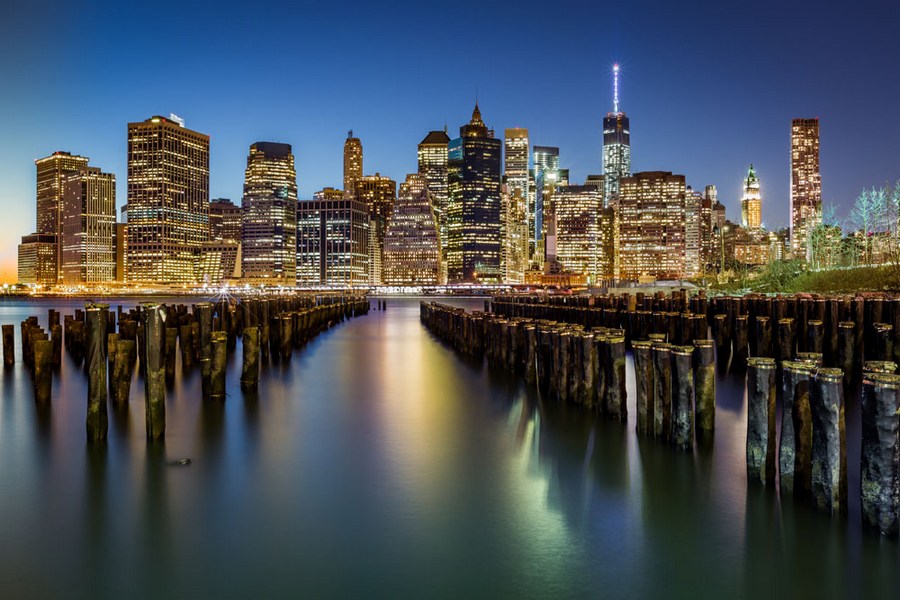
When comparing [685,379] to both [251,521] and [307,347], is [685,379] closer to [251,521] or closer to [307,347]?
[251,521]

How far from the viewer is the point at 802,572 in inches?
195

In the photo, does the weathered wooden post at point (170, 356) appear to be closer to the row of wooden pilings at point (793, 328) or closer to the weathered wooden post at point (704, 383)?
the weathered wooden post at point (704, 383)

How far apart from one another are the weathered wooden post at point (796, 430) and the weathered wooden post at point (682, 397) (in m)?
1.46

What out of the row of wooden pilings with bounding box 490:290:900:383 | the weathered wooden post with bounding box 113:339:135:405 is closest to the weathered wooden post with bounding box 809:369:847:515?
the row of wooden pilings with bounding box 490:290:900:383

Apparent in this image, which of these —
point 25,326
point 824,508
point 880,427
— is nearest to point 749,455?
point 824,508

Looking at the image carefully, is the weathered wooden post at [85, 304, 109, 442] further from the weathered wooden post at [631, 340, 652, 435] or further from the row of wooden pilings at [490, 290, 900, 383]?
the row of wooden pilings at [490, 290, 900, 383]

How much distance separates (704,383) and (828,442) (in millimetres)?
2564

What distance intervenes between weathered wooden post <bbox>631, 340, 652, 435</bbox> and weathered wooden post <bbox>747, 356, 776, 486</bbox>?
160 centimetres

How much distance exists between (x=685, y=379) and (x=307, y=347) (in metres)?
19.2

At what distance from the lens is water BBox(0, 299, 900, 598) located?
4.95m

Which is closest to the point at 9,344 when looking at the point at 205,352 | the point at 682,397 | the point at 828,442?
the point at 205,352

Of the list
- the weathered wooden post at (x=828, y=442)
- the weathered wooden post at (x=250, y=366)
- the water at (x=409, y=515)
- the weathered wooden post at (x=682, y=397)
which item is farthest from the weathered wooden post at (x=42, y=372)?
the weathered wooden post at (x=828, y=442)

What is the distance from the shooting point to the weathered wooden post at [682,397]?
7684 mm

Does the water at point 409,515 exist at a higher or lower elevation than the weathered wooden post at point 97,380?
lower
